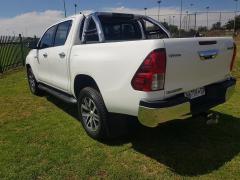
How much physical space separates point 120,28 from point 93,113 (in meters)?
1.61

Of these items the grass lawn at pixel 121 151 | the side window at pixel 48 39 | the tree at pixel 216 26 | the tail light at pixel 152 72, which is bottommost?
the grass lawn at pixel 121 151

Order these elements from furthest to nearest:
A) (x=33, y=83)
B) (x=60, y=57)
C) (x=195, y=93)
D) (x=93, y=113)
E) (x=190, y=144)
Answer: (x=33, y=83), (x=60, y=57), (x=93, y=113), (x=190, y=144), (x=195, y=93)

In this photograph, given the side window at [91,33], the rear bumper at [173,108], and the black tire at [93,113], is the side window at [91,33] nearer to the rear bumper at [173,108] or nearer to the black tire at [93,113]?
the black tire at [93,113]

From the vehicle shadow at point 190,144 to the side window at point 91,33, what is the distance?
1551 mm

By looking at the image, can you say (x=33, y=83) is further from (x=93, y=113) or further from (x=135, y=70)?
(x=135, y=70)

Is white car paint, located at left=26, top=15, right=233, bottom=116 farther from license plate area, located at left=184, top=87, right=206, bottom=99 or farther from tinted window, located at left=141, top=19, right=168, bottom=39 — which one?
tinted window, located at left=141, top=19, right=168, bottom=39

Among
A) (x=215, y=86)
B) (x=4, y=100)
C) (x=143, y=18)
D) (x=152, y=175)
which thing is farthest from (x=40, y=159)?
(x=4, y=100)

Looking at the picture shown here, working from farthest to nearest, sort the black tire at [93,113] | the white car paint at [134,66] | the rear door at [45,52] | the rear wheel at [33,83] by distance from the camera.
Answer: the rear wheel at [33,83] < the rear door at [45,52] < the black tire at [93,113] < the white car paint at [134,66]

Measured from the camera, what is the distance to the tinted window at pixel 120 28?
505 centimetres

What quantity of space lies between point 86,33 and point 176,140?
7.26 ft

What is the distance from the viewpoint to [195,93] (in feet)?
13.0

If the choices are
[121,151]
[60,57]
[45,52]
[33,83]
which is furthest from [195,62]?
[33,83]

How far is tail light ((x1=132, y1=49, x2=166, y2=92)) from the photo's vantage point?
11.1 feet

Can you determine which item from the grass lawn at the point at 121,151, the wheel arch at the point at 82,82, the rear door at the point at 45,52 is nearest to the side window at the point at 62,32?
the rear door at the point at 45,52
